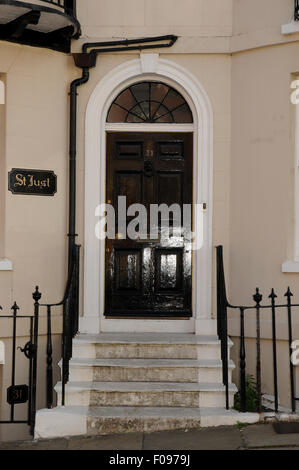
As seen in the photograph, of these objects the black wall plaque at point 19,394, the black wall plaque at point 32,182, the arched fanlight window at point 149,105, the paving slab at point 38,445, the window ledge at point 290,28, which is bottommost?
the paving slab at point 38,445

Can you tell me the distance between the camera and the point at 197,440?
6.38 m

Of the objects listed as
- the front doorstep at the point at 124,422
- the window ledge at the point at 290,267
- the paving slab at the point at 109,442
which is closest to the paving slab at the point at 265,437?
the front doorstep at the point at 124,422

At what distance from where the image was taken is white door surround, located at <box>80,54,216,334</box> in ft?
27.0

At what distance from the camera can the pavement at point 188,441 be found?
618 cm

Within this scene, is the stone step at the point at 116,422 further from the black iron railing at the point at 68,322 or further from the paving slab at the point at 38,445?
the black iron railing at the point at 68,322

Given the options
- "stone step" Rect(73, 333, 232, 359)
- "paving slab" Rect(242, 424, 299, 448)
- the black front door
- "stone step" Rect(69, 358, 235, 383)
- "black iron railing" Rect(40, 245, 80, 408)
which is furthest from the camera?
the black front door

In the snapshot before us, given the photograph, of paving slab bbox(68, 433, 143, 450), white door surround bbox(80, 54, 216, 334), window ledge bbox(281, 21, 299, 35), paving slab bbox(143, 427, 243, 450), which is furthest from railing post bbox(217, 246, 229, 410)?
window ledge bbox(281, 21, 299, 35)

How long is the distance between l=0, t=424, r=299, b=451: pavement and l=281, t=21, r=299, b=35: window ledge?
413 cm

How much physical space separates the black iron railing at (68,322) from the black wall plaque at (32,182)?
84 cm

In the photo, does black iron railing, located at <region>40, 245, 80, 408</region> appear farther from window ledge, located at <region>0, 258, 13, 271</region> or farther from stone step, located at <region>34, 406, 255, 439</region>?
window ledge, located at <region>0, 258, 13, 271</region>

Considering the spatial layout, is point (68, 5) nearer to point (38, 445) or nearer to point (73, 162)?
point (73, 162)

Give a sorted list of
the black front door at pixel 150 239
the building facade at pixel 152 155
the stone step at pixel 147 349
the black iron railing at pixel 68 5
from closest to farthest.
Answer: the stone step at pixel 147 349 < the building facade at pixel 152 155 < the black iron railing at pixel 68 5 < the black front door at pixel 150 239

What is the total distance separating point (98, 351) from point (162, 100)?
303cm

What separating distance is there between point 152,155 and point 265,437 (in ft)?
11.8
